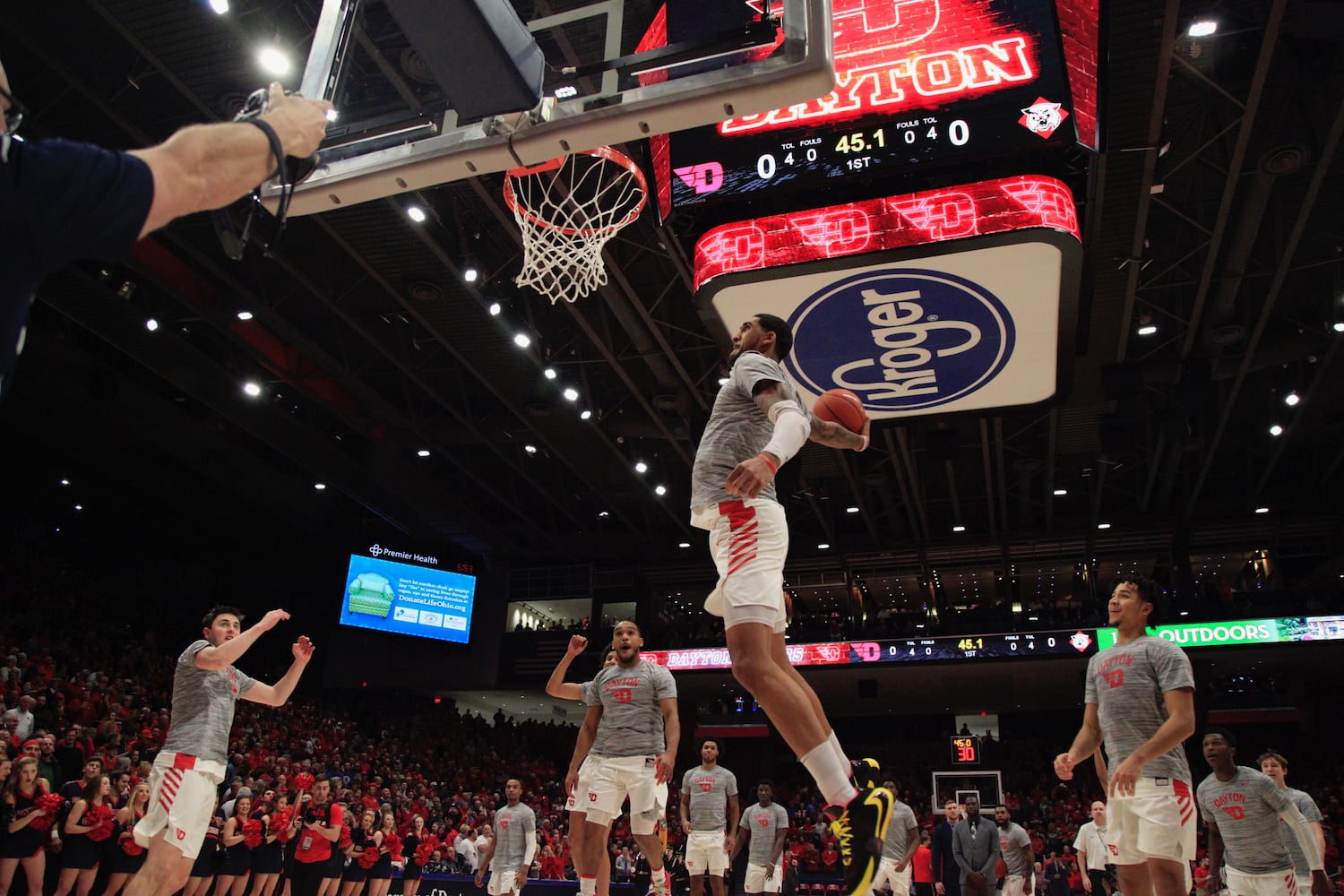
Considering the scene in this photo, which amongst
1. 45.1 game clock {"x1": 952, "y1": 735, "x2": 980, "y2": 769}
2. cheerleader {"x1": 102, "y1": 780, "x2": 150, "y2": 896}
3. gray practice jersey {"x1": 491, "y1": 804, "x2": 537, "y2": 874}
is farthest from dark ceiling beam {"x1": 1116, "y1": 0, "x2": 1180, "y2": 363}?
cheerleader {"x1": 102, "y1": 780, "x2": 150, "y2": 896}

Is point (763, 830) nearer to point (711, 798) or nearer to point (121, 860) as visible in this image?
point (711, 798)

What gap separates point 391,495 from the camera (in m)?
25.4

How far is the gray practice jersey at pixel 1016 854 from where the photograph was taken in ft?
35.6

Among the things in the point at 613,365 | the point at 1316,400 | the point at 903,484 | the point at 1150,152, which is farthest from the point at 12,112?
the point at 903,484

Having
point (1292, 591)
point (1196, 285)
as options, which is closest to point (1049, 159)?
point (1196, 285)

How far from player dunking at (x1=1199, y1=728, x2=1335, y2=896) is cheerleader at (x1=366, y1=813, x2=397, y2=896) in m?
9.29

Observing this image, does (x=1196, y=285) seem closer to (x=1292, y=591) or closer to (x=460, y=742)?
(x=1292, y=591)

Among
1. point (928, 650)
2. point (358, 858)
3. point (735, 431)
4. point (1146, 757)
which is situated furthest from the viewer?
point (928, 650)

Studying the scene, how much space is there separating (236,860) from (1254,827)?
9591 millimetres

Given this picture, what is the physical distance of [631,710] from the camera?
6.26 metres

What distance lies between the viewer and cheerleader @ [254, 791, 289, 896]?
10.3 metres

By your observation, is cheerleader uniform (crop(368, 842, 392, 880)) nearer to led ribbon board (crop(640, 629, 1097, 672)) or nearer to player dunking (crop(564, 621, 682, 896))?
player dunking (crop(564, 621, 682, 896))

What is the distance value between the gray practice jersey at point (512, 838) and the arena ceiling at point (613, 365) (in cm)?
635

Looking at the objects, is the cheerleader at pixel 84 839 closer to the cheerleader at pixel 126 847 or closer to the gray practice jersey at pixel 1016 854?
the cheerleader at pixel 126 847
